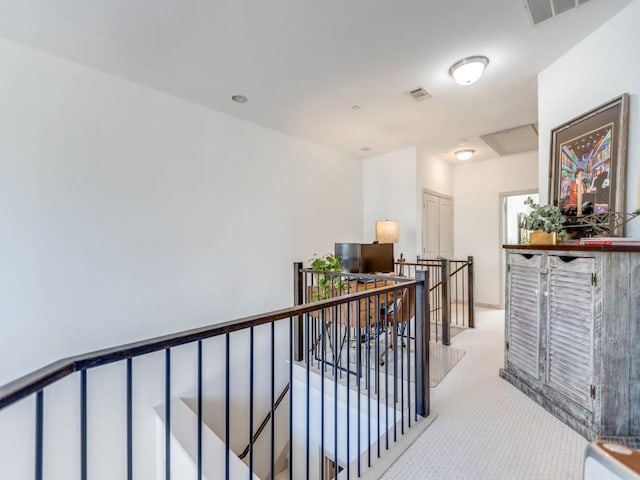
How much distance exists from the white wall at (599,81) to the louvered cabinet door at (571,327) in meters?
0.43

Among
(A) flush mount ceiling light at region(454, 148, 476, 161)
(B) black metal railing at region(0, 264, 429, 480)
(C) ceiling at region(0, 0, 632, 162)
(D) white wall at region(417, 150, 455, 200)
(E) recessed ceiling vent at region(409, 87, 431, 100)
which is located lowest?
(B) black metal railing at region(0, 264, 429, 480)

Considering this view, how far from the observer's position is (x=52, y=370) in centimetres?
76

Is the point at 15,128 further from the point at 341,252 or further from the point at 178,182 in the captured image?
the point at 341,252

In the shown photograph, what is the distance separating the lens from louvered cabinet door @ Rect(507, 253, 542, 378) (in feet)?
7.25

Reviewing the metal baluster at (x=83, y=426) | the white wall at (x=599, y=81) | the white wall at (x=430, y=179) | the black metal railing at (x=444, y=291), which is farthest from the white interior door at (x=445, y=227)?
the metal baluster at (x=83, y=426)

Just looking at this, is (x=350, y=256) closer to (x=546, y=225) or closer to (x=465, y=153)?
(x=546, y=225)

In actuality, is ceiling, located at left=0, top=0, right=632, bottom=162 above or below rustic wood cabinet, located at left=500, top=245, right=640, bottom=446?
above

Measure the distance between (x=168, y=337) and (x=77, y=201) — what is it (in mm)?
2063

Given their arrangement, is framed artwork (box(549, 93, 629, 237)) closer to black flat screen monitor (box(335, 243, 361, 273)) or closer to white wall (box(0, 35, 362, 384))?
black flat screen monitor (box(335, 243, 361, 273))

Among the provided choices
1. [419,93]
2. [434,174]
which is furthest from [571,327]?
[434,174]

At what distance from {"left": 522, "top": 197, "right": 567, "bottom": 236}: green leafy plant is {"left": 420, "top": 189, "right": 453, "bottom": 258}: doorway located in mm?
2239

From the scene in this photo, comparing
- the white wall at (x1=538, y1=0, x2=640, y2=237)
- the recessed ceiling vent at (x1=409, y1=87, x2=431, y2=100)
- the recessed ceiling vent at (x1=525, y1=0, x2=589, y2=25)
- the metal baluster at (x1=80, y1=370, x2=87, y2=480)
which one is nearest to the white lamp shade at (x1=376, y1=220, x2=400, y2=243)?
the recessed ceiling vent at (x1=409, y1=87, x2=431, y2=100)

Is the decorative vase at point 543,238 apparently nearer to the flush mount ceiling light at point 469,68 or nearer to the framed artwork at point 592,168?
the framed artwork at point 592,168

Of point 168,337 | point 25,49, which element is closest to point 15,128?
point 25,49
